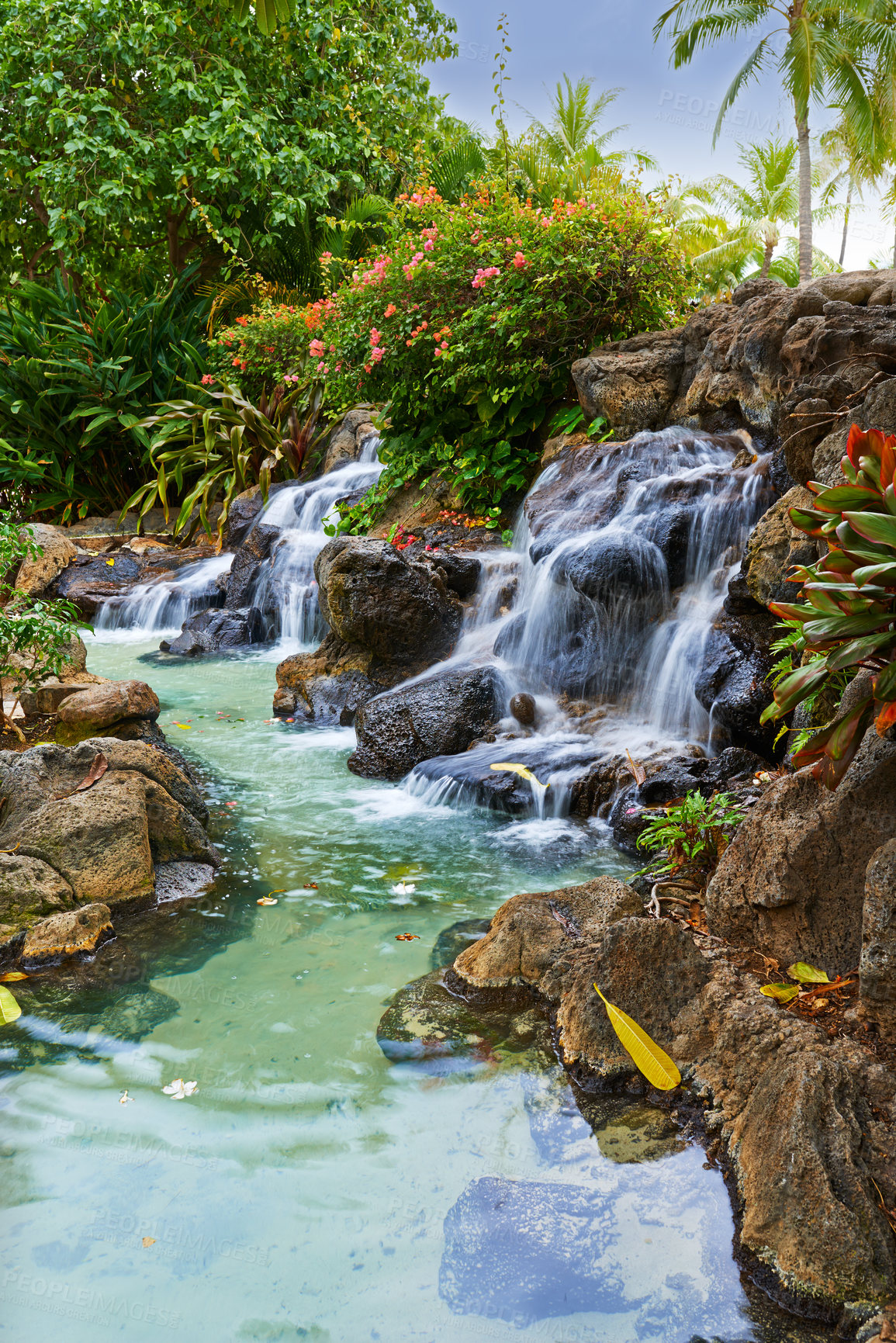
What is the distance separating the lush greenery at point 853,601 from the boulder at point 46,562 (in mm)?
10490

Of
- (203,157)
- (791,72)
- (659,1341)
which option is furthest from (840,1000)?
(791,72)

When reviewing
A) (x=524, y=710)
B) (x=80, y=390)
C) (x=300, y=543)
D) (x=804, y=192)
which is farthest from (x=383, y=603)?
(x=804, y=192)

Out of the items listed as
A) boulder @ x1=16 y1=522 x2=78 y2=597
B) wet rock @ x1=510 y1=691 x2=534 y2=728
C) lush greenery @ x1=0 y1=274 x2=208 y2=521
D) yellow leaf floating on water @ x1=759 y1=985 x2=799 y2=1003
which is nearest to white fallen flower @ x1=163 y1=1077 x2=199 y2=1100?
yellow leaf floating on water @ x1=759 y1=985 x2=799 y2=1003

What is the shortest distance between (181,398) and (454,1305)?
48.2 feet

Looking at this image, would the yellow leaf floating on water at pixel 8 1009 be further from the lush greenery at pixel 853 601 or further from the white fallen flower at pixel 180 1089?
the lush greenery at pixel 853 601

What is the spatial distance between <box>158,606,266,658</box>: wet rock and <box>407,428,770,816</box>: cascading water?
12.5 ft

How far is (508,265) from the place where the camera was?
907 cm

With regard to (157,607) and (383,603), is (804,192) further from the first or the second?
(383,603)

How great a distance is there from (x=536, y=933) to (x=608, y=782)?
80.1 inches

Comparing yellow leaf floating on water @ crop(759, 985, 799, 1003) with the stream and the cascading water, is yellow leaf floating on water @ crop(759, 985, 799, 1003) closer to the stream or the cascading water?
the stream

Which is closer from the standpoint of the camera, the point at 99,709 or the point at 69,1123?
the point at 69,1123

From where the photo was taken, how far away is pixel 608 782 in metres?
5.32

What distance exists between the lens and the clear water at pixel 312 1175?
212 centimetres

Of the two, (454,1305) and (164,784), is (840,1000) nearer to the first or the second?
(454,1305)
